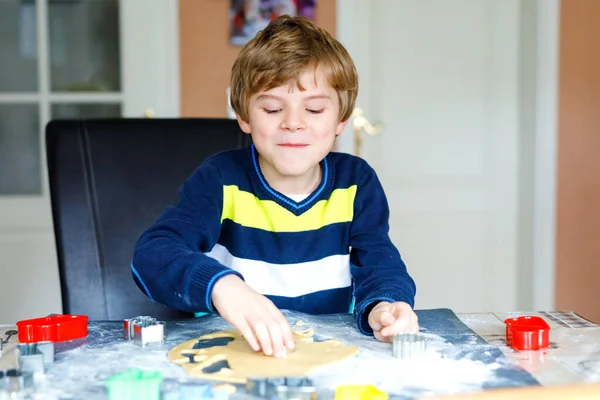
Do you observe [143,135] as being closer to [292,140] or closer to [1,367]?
[292,140]

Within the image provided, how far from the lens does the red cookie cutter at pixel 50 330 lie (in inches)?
36.5

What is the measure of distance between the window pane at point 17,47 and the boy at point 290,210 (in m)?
1.68

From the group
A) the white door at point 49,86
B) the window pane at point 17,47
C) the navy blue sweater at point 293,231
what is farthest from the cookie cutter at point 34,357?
the window pane at point 17,47

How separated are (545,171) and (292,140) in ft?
6.54

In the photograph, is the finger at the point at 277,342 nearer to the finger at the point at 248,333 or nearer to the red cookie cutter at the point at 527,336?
the finger at the point at 248,333

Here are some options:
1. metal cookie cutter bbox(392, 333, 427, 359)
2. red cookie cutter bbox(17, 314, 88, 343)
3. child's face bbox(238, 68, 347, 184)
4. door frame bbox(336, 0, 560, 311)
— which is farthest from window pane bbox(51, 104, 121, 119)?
metal cookie cutter bbox(392, 333, 427, 359)

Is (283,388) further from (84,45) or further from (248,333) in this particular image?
(84,45)

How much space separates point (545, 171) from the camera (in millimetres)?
2881

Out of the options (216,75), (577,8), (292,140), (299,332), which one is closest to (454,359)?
(299,332)

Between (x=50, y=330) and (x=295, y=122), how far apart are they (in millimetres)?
448

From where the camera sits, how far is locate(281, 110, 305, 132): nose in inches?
43.8

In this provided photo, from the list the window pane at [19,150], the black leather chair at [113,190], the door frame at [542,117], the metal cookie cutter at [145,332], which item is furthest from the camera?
the door frame at [542,117]

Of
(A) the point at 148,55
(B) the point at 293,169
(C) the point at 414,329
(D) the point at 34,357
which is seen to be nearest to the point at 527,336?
(C) the point at 414,329

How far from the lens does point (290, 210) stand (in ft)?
4.06
